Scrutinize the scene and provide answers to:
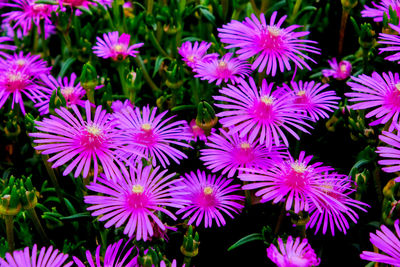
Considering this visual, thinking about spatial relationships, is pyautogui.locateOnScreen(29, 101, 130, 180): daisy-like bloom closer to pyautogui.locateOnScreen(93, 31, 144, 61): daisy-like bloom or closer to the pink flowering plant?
the pink flowering plant

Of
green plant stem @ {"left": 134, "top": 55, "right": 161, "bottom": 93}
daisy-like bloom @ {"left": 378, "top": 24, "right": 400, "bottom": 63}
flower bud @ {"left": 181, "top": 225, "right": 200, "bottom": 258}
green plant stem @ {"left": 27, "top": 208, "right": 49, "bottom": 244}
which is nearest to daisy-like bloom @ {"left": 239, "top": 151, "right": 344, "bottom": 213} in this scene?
flower bud @ {"left": 181, "top": 225, "right": 200, "bottom": 258}

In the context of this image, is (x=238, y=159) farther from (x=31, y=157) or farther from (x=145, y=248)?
(x=31, y=157)

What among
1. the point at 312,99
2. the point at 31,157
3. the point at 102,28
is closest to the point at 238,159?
the point at 312,99

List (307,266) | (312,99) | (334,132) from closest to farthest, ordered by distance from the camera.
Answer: (307,266) → (312,99) → (334,132)

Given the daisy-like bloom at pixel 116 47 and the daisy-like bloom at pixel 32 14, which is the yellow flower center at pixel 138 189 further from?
the daisy-like bloom at pixel 32 14

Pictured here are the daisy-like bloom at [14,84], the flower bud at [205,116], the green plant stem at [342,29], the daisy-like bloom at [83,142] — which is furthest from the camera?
the green plant stem at [342,29]

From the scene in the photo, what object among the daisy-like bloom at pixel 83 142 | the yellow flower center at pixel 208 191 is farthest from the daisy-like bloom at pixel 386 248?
the daisy-like bloom at pixel 83 142
